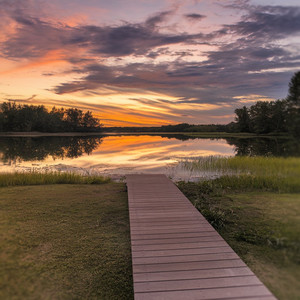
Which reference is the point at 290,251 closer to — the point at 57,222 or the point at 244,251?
the point at 244,251

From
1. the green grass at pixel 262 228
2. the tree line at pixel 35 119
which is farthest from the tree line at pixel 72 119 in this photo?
the green grass at pixel 262 228

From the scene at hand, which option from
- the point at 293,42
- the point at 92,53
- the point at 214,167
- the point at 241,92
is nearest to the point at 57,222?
the point at 293,42

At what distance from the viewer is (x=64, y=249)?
5027 millimetres

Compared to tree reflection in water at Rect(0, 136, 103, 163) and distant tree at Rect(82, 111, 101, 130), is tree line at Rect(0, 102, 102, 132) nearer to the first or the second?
distant tree at Rect(82, 111, 101, 130)

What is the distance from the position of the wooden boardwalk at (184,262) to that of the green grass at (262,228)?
0.61 metres

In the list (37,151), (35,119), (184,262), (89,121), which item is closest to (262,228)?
(184,262)

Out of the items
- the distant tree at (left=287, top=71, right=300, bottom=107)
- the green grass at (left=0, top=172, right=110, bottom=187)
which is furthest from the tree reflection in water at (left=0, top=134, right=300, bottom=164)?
the green grass at (left=0, top=172, right=110, bottom=187)

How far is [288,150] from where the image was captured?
10.8ft

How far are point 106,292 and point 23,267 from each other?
1656 millimetres

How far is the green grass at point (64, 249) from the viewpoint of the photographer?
12.5ft

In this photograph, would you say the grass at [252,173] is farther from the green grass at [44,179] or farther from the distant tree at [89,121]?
the distant tree at [89,121]

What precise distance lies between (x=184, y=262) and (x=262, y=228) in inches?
136

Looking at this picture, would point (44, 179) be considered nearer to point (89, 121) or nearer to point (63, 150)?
point (63, 150)

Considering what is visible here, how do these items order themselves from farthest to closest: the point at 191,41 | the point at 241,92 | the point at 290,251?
1. the point at 241,92
2. the point at 191,41
3. the point at 290,251
